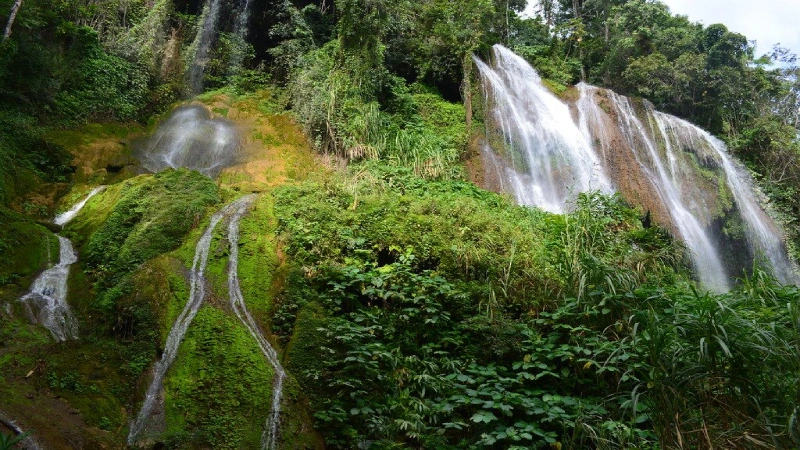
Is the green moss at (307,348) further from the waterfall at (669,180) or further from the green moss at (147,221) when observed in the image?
the waterfall at (669,180)

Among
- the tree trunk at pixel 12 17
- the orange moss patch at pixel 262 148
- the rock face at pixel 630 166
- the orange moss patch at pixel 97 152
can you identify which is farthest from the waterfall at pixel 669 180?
the tree trunk at pixel 12 17

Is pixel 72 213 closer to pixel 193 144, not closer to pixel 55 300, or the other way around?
pixel 55 300

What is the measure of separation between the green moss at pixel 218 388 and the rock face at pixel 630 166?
783 centimetres

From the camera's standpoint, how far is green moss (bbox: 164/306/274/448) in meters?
4.46

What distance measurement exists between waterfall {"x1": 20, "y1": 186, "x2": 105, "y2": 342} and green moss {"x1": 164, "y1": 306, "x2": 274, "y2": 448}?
5.61 ft

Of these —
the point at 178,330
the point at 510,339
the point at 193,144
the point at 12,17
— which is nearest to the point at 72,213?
the point at 193,144

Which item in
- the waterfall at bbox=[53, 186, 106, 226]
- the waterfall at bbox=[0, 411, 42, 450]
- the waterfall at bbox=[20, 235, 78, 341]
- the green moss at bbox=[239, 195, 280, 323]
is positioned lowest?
the waterfall at bbox=[20, 235, 78, 341]

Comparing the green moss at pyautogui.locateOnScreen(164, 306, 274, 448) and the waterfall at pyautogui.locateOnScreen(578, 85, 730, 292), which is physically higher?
the waterfall at pyautogui.locateOnScreen(578, 85, 730, 292)

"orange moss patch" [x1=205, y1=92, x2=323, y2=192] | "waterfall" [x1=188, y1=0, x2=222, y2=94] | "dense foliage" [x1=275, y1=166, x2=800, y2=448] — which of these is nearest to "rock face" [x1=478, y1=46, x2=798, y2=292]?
"orange moss patch" [x1=205, y1=92, x2=323, y2=192]

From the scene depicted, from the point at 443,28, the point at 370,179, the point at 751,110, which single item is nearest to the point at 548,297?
the point at 370,179

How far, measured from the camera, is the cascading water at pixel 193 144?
36.6 feet

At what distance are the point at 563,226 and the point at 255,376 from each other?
6.32 metres

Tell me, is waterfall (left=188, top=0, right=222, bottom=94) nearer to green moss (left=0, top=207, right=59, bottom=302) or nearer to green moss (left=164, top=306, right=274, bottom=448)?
green moss (left=0, top=207, right=59, bottom=302)

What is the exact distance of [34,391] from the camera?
4.47m
